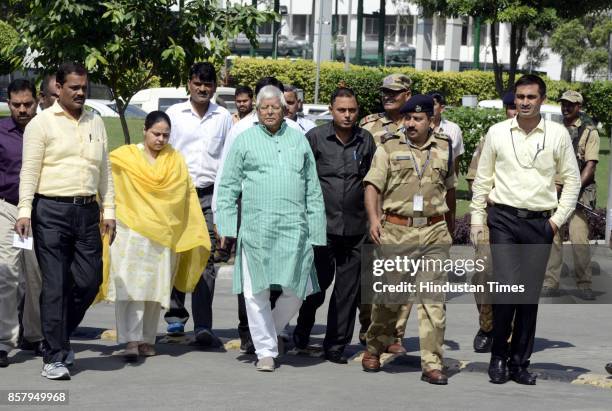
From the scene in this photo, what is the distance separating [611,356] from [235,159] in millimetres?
3297

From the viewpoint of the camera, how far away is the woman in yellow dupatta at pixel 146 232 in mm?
9242

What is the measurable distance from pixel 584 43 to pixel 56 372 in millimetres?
64744

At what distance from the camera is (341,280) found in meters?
9.43

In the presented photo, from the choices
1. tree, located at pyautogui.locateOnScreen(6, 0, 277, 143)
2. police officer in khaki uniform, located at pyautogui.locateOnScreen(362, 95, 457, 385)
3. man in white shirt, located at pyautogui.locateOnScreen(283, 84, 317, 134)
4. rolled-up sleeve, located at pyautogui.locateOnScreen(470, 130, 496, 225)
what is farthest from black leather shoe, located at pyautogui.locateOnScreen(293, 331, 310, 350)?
tree, located at pyautogui.locateOnScreen(6, 0, 277, 143)

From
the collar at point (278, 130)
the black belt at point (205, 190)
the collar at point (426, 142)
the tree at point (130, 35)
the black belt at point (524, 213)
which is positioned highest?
the tree at point (130, 35)

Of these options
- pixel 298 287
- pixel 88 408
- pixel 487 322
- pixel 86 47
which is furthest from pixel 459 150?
pixel 86 47

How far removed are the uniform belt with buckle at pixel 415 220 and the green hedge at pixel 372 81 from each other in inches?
1145

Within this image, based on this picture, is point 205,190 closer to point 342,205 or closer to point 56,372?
point 342,205

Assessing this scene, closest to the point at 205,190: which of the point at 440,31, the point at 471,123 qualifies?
the point at 471,123

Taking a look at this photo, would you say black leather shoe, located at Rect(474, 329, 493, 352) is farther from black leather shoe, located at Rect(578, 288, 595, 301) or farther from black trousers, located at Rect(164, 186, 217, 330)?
black leather shoe, located at Rect(578, 288, 595, 301)

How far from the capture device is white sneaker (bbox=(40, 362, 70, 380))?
8234 millimetres

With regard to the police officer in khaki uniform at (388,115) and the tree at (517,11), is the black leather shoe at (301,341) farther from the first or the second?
the tree at (517,11)

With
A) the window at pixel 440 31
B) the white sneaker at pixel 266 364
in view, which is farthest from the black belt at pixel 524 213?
the window at pixel 440 31

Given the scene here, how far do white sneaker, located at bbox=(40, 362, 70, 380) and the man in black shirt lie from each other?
2.05 metres
